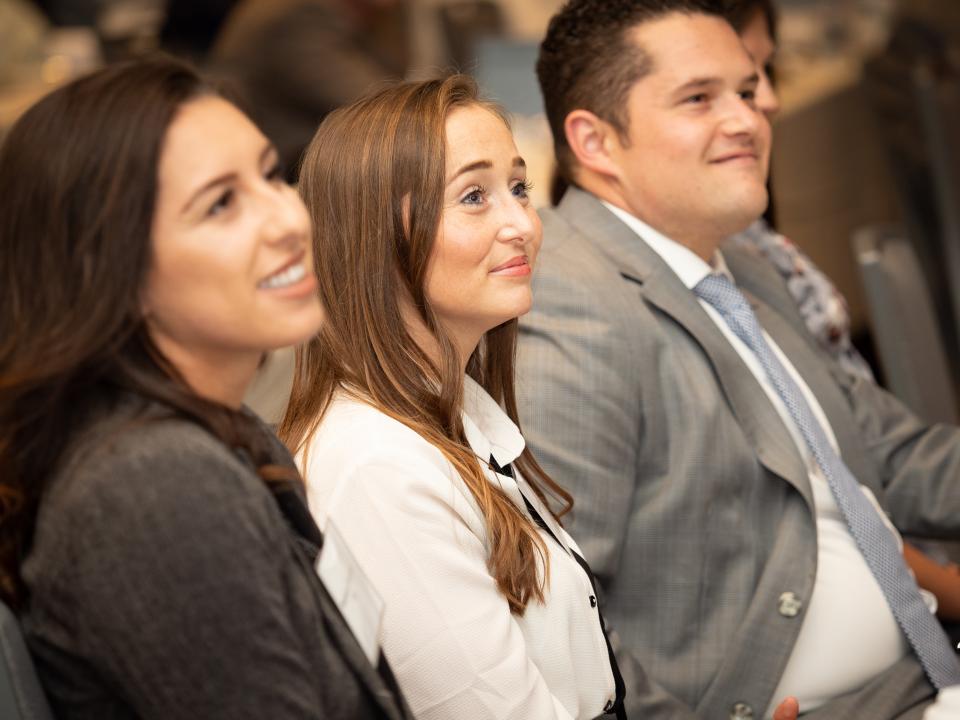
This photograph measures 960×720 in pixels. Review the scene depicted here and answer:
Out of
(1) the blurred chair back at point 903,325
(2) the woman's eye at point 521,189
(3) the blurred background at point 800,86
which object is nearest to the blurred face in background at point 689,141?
(1) the blurred chair back at point 903,325

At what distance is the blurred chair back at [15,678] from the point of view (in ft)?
3.24

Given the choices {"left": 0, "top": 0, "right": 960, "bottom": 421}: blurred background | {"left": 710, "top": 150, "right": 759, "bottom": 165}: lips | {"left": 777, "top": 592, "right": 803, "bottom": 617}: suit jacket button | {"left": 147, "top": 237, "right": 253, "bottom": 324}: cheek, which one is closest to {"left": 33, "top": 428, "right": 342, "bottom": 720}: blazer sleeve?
{"left": 147, "top": 237, "right": 253, "bottom": 324}: cheek

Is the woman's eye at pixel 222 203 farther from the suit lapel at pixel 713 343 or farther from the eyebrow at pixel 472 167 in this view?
the suit lapel at pixel 713 343

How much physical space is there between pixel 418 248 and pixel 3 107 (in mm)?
3894

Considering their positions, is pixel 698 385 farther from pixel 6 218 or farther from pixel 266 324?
pixel 6 218

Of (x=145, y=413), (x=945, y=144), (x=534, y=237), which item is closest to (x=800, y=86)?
(x=945, y=144)

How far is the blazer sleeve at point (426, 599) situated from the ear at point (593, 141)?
35.8 inches

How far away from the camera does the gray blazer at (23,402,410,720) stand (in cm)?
92

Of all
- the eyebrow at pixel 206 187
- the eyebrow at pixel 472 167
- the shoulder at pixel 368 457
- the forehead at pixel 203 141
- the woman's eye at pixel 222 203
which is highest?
the forehead at pixel 203 141

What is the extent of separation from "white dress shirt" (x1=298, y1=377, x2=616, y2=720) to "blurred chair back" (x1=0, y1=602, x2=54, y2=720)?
307 mm

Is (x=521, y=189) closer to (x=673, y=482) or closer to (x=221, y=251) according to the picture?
(x=673, y=482)

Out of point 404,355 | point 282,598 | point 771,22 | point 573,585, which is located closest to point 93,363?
point 282,598

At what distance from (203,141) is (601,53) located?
1.14m

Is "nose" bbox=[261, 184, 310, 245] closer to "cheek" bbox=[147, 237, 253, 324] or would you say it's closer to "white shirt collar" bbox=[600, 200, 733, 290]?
"cheek" bbox=[147, 237, 253, 324]
